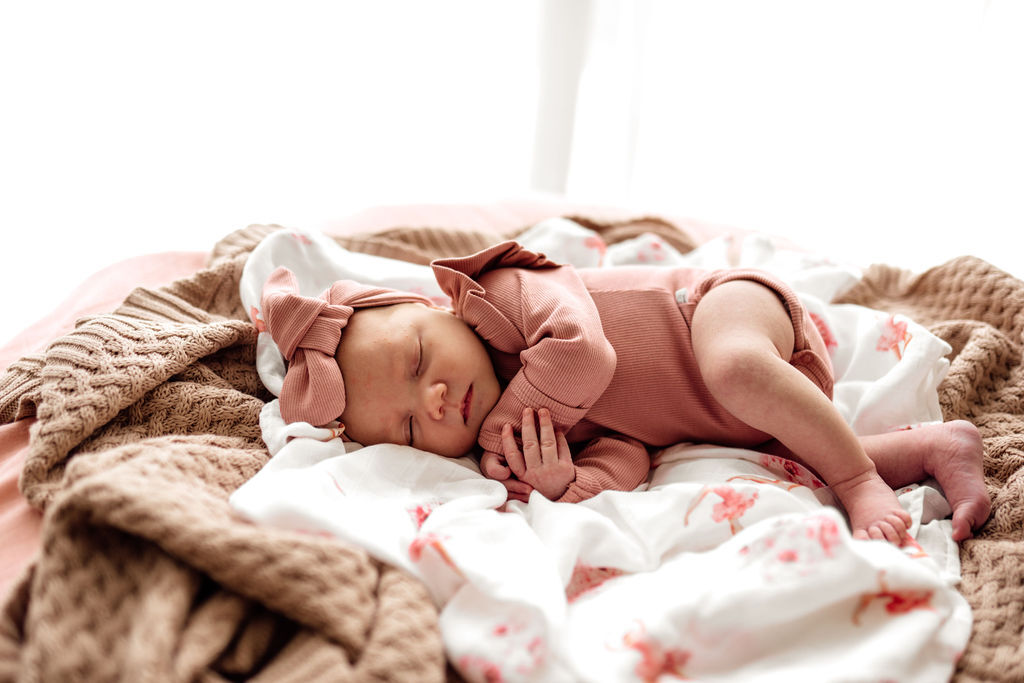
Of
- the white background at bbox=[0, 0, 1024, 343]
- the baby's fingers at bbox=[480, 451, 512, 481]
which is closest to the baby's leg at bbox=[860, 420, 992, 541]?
the baby's fingers at bbox=[480, 451, 512, 481]

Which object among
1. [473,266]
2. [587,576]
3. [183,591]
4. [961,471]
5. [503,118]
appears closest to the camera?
[183,591]

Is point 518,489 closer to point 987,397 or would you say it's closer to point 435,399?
point 435,399

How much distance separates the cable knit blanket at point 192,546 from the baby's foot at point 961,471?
0.03 metres

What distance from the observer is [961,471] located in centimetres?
111

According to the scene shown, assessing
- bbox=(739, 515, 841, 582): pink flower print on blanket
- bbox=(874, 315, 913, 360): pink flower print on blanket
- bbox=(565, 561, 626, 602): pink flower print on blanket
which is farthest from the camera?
bbox=(874, 315, 913, 360): pink flower print on blanket

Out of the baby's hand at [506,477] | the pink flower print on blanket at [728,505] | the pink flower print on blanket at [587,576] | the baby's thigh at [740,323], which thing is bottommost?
the pink flower print on blanket at [587,576]

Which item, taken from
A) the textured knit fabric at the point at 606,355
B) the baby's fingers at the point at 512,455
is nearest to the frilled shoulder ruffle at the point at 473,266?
the textured knit fabric at the point at 606,355

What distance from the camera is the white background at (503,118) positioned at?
6.31 feet

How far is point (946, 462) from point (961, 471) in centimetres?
2

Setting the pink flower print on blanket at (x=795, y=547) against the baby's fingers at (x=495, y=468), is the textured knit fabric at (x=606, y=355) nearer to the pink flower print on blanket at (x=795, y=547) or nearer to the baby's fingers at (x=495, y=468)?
the baby's fingers at (x=495, y=468)

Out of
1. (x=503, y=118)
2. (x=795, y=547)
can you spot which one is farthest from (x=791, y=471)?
(x=503, y=118)

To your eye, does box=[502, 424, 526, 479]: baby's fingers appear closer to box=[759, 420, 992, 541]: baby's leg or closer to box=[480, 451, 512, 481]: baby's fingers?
box=[480, 451, 512, 481]: baby's fingers

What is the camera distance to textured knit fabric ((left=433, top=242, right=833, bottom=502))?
3.80 ft

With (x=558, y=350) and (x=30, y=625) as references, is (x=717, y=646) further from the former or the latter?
(x=30, y=625)
